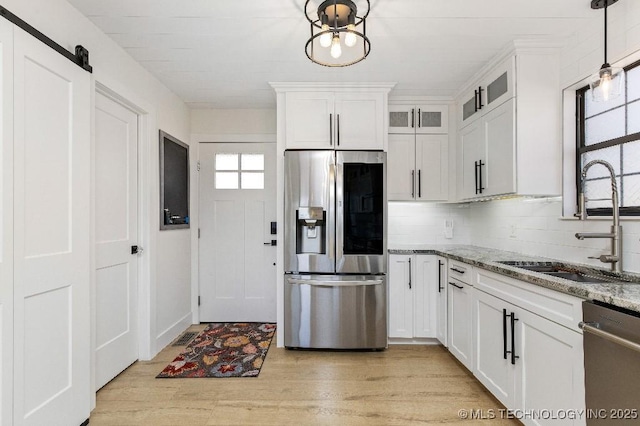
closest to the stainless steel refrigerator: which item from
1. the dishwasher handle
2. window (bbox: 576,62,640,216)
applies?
window (bbox: 576,62,640,216)

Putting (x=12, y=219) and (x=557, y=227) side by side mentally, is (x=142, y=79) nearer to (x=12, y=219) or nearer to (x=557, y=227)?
(x=12, y=219)

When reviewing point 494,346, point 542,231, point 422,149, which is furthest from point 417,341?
point 422,149

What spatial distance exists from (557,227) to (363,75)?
1892 millimetres

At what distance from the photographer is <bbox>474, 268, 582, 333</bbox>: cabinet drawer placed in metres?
1.45

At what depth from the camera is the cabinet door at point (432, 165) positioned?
133 inches

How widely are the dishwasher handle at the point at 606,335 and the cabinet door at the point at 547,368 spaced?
10 cm

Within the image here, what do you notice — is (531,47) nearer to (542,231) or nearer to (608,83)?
(608,83)

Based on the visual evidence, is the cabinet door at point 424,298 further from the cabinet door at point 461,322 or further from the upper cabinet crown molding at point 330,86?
the upper cabinet crown molding at point 330,86

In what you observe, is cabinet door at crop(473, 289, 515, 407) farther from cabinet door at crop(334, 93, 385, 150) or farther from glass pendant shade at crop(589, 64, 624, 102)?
cabinet door at crop(334, 93, 385, 150)

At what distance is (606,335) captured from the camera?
1238mm

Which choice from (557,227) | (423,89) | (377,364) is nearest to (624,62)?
(557,227)

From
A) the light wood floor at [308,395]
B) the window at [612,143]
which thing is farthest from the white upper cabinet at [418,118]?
the light wood floor at [308,395]

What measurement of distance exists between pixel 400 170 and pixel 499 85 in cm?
113

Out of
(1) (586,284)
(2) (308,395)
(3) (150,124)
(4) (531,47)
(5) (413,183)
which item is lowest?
(2) (308,395)
